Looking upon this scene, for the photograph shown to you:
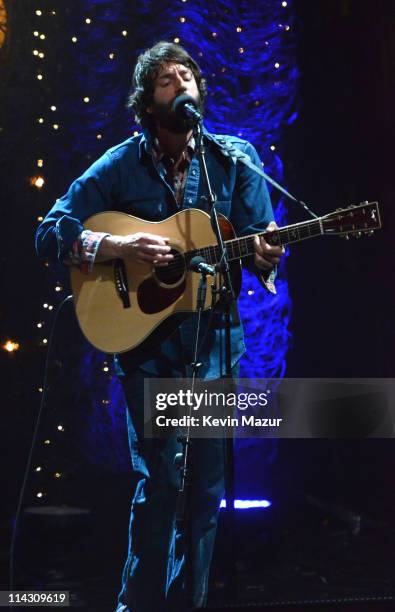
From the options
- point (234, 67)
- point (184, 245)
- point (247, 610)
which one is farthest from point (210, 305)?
point (234, 67)

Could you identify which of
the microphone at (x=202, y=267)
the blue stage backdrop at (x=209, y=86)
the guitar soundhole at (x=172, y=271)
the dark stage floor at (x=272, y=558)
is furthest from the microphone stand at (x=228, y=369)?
the blue stage backdrop at (x=209, y=86)

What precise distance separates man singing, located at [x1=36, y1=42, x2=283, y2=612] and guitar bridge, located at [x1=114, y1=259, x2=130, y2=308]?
0.16ft

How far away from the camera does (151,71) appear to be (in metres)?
2.86

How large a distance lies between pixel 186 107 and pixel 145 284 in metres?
0.68

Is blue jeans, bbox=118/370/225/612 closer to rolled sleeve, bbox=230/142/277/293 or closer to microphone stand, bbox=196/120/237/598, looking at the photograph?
microphone stand, bbox=196/120/237/598

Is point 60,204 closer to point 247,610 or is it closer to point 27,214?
point 27,214

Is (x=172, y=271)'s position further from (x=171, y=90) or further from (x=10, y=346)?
(x=10, y=346)

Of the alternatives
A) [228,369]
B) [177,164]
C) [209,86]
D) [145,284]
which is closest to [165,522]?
[228,369]

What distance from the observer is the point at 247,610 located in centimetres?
179

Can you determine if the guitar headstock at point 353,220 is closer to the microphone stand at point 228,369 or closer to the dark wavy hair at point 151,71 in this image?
the microphone stand at point 228,369

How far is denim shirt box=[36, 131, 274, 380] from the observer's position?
2756mm

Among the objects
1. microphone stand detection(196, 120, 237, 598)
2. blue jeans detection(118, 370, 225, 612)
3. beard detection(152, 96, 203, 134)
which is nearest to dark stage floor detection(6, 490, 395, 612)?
blue jeans detection(118, 370, 225, 612)

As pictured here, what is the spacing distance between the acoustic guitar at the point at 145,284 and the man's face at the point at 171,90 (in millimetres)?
350

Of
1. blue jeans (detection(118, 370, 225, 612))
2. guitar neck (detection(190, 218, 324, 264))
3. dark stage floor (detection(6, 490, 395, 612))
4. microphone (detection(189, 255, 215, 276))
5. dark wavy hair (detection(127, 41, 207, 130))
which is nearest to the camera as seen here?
microphone (detection(189, 255, 215, 276))
